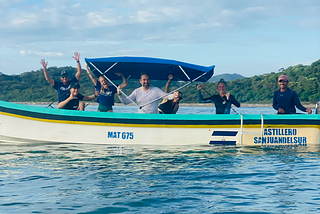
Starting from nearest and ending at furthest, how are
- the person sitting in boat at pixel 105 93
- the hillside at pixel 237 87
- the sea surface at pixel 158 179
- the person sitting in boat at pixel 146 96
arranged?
the sea surface at pixel 158 179 → the person sitting in boat at pixel 146 96 → the person sitting in boat at pixel 105 93 → the hillside at pixel 237 87

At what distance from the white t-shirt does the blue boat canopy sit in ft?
2.35

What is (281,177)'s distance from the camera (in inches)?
249

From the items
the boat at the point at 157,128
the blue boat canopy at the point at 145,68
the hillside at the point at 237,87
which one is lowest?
the boat at the point at 157,128

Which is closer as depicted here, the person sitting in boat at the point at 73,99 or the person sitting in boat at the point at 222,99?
the person sitting in boat at the point at 73,99

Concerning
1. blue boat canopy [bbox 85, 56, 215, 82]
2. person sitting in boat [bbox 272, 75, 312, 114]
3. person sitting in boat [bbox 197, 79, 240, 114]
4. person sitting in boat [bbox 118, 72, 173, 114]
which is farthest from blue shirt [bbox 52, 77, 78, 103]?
person sitting in boat [bbox 272, 75, 312, 114]

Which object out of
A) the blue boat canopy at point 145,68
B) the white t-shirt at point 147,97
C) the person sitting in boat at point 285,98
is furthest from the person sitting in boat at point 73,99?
the person sitting in boat at point 285,98

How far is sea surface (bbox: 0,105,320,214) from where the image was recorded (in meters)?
4.80

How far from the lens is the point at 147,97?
9367 mm

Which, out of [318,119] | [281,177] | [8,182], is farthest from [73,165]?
[318,119]

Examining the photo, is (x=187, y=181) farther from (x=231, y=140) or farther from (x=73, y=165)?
(x=231, y=140)

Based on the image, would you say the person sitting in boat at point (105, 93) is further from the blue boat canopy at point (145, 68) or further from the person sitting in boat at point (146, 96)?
the person sitting in boat at point (146, 96)

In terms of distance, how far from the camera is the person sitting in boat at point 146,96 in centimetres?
928

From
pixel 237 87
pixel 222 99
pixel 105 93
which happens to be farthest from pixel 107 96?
pixel 237 87

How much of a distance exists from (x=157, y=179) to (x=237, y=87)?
115210mm
